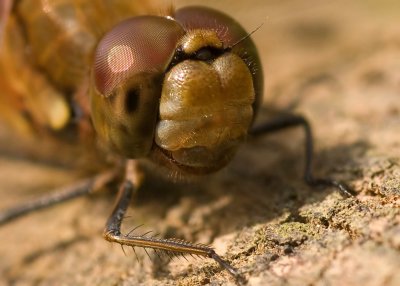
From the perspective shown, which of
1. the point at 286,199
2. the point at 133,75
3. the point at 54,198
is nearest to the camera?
the point at 133,75

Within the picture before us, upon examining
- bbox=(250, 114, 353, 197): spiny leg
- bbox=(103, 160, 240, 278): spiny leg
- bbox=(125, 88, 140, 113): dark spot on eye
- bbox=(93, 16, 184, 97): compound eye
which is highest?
bbox=(93, 16, 184, 97): compound eye

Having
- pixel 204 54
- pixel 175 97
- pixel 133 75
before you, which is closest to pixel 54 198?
pixel 133 75

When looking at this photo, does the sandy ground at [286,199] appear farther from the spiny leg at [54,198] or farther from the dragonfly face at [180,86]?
the dragonfly face at [180,86]

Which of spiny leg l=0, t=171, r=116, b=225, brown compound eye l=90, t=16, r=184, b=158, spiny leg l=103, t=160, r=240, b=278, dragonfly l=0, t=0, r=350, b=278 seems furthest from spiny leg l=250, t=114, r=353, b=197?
spiny leg l=0, t=171, r=116, b=225

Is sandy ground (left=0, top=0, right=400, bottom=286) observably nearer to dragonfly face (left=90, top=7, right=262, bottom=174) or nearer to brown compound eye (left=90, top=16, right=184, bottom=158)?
dragonfly face (left=90, top=7, right=262, bottom=174)

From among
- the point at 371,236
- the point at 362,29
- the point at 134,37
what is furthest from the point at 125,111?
the point at 362,29

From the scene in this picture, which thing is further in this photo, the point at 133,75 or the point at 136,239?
the point at 136,239

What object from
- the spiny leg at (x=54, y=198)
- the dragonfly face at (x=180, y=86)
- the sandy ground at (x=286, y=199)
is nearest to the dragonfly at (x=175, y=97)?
the dragonfly face at (x=180, y=86)

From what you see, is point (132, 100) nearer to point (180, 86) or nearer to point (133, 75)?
point (133, 75)

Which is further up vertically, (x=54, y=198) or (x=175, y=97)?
(x=175, y=97)
